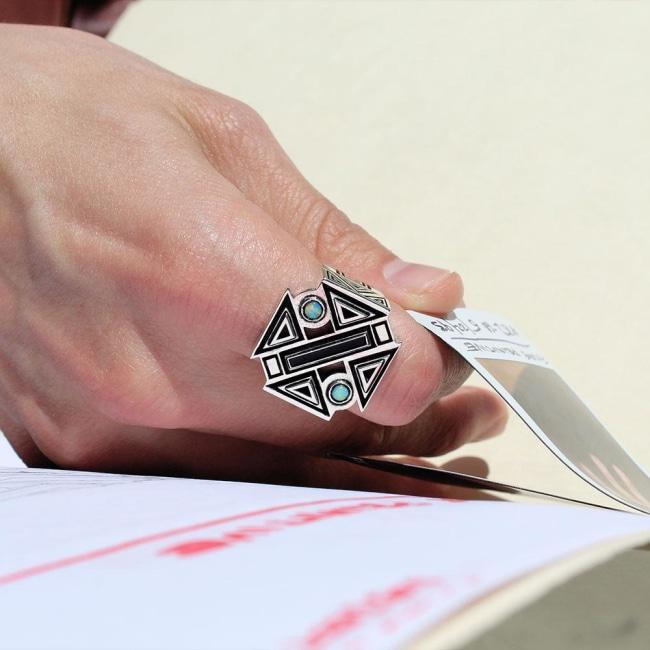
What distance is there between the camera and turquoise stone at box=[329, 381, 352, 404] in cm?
39

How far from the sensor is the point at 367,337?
38cm

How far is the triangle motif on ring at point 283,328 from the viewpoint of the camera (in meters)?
0.38

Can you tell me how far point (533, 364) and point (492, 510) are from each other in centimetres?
16

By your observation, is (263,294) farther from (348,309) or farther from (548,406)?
(548,406)

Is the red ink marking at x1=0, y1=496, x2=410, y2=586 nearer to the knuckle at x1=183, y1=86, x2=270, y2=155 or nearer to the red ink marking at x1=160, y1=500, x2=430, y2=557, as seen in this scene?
the red ink marking at x1=160, y1=500, x2=430, y2=557

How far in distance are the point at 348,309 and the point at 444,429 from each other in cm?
16

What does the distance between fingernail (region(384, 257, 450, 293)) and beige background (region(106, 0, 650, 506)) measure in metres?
0.14

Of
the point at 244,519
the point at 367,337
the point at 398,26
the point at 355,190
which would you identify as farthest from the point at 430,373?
the point at 398,26

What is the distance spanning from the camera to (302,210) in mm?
485

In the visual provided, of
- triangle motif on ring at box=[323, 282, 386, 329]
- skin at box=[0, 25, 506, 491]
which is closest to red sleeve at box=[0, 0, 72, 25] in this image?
skin at box=[0, 25, 506, 491]

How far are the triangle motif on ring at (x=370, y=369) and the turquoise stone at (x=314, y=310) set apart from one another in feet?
0.09

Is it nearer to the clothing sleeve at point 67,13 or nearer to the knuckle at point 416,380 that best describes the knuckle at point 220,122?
the knuckle at point 416,380

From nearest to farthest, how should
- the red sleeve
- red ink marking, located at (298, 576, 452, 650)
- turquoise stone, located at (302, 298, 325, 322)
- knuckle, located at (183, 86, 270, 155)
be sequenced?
1. red ink marking, located at (298, 576, 452, 650)
2. turquoise stone, located at (302, 298, 325, 322)
3. knuckle, located at (183, 86, 270, 155)
4. the red sleeve

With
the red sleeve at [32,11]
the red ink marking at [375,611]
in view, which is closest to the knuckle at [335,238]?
the red ink marking at [375,611]
